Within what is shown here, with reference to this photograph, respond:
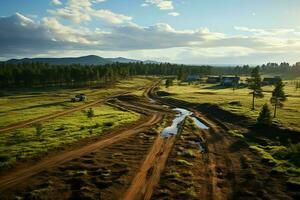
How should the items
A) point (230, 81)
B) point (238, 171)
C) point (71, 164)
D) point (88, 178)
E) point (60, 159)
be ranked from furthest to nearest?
1. point (230, 81)
2. point (60, 159)
3. point (71, 164)
4. point (238, 171)
5. point (88, 178)

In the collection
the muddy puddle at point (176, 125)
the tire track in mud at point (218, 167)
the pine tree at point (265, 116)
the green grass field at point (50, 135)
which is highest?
the pine tree at point (265, 116)

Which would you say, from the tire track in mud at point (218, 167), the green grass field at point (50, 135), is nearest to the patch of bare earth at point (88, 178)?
the green grass field at point (50, 135)

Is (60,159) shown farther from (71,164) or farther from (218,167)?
(218,167)

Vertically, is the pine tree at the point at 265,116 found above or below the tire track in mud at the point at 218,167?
above

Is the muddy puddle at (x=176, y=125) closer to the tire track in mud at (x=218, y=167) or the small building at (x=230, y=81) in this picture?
the tire track in mud at (x=218, y=167)

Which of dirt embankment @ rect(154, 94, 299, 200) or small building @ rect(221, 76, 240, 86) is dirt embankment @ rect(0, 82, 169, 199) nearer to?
dirt embankment @ rect(154, 94, 299, 200)

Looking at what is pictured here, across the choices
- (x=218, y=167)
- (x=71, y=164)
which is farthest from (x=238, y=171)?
(x=71, y=164)

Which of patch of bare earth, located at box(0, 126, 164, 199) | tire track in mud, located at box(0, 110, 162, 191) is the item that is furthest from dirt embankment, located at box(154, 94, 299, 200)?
tire track in mud, located at box(0, 110, 162, 191)

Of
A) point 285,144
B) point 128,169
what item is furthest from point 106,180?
point 285,144

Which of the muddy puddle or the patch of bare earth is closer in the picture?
the patch of bare earth
